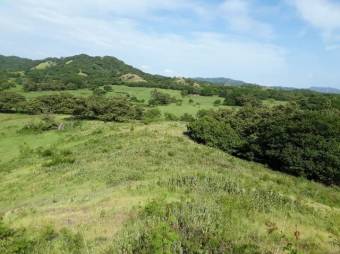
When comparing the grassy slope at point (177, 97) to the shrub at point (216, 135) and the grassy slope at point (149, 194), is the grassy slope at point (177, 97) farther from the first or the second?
the grassy slope at point (149, 194)

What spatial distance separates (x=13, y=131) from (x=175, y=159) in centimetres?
4633

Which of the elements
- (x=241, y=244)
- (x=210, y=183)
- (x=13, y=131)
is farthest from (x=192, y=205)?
(x=13, y=131)

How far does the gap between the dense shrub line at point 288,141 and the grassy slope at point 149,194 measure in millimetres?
4965

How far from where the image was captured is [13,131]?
7519 centimetres

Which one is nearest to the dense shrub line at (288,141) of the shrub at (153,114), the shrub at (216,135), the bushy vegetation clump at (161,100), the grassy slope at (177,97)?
the shrub at (216,135)

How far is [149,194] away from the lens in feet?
78.5

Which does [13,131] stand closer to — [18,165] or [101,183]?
[18,165]

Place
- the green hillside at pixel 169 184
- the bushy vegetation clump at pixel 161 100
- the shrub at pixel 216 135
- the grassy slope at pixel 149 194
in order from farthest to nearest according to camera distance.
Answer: the bushy vegetation clump at pixel 161 100, the shrub at pixel 216 135, the grassy slope at pixel 149 194, the green hillside at pixel 169 184

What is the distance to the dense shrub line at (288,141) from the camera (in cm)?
4644

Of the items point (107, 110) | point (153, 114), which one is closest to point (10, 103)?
point (107, 110)

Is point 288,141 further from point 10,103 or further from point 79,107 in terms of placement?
point 10,103

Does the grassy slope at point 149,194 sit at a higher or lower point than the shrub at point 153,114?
higher

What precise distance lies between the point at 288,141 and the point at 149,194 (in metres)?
30.2

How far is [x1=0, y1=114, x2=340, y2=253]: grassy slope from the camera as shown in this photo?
1916 centimetres
